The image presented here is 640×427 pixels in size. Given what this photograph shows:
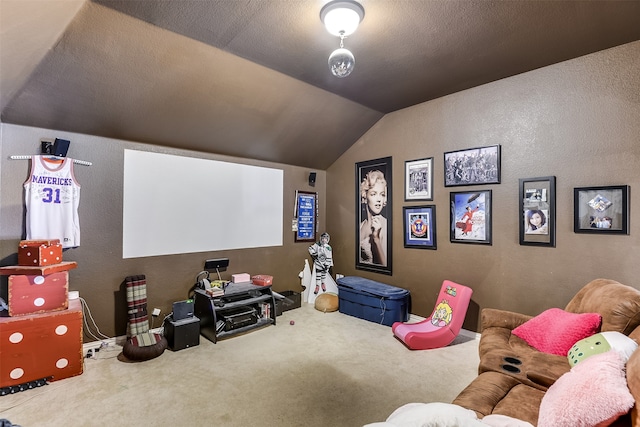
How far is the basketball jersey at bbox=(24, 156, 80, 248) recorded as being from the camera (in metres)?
2.87

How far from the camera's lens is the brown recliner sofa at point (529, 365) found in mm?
1528

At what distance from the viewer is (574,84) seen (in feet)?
9.35

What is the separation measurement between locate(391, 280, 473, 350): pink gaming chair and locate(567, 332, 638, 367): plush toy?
A: 4.38 feet

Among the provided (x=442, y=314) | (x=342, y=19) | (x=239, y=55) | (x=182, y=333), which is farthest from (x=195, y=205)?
(x=442, y=314)

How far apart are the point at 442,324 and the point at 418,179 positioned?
181cm

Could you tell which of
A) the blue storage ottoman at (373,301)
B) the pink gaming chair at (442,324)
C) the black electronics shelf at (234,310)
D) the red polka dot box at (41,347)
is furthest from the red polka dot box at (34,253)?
the pink gaming chair at (442,324)

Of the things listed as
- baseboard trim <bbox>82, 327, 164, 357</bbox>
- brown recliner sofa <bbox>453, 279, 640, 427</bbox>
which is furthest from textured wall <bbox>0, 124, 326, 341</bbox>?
brown recliner sofa <bbox>453, 279, 640, 427</bbox>

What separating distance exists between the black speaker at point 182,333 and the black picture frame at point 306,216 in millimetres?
2169

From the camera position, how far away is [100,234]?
325cm

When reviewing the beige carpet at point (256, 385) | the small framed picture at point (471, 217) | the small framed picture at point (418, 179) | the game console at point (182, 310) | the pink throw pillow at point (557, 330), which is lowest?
the beige carpet at point (256, 385)

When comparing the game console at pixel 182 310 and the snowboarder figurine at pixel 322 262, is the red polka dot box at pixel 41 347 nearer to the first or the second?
the game console at pixel 182 310

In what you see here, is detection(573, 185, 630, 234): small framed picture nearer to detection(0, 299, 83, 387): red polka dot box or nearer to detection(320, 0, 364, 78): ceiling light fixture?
detection(320, 0, 364, 78): ceiling light fixture

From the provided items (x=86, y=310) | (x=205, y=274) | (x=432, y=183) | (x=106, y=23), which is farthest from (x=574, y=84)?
(x=86, y=310)

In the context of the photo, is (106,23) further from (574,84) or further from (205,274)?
(574,84)
